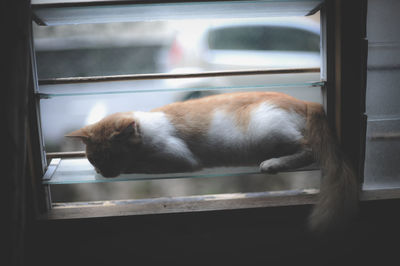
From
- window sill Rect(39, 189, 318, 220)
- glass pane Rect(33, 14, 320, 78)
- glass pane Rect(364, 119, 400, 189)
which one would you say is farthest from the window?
glass pane Rect(364, 119, 400, 189)

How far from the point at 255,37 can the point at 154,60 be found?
0.37 m

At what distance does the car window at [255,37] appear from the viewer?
46.0 inches

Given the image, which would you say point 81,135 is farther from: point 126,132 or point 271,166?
point 271,166

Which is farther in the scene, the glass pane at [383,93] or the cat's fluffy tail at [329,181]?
the glass pane at [383,93]

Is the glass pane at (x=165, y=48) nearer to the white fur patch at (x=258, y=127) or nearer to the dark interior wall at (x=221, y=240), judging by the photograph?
the white fur patch at (x=258, y=127)

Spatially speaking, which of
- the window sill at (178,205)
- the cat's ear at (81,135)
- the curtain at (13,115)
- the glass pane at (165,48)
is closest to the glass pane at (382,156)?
the window sill at (178,205)

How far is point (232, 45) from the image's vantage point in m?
1.16

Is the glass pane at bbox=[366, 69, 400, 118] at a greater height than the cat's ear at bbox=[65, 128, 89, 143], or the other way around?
the glass pane at bbox=[366, 69, 400, 118]

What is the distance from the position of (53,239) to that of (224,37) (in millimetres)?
923

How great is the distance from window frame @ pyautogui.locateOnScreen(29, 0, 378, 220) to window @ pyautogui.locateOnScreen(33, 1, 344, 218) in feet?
0.16

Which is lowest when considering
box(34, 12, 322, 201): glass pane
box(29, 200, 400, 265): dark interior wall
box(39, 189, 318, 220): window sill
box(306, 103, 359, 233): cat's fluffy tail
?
box(29, 200, 400, 265): dark interior wall

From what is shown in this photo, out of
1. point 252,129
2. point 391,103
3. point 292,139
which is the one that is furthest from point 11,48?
point 391,103

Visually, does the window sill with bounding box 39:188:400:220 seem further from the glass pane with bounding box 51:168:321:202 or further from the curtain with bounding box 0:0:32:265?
the curtain with bounding box 0:0:32:265

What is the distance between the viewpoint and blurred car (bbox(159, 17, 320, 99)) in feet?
3.82
